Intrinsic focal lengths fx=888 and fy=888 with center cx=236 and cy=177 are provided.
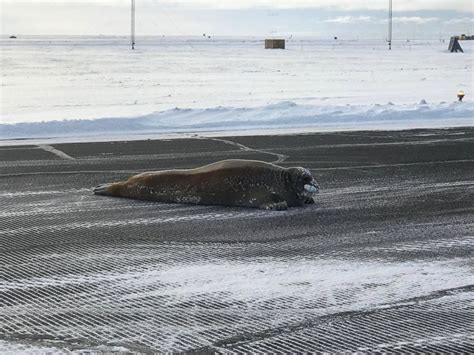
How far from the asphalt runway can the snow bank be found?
5.05 meters

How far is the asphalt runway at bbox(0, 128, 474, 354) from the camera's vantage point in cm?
499

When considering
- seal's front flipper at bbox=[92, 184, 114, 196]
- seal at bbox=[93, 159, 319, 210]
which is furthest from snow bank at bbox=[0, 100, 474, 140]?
seal at bbox=[93, 159, 319, 210]

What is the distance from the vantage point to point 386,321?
17.2 ft

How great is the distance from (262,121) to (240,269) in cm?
1184

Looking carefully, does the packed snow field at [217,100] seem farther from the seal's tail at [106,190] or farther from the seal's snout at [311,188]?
the seal's snout at [311,188]

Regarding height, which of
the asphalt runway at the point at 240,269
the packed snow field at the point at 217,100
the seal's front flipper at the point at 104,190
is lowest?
the asphalt runway at the point at 240,269

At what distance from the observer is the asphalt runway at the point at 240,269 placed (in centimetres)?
499

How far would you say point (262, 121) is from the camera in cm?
1808

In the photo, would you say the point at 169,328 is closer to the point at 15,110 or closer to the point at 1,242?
the point at 1,242

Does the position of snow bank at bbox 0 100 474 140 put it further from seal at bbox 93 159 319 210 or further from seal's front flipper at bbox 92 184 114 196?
seal at bbox 93 159 319 210

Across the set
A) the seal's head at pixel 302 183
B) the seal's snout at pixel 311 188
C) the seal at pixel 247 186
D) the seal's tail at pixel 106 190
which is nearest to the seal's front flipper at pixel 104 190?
the seal's tail at pixel 106 190

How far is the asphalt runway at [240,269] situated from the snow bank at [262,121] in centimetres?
505

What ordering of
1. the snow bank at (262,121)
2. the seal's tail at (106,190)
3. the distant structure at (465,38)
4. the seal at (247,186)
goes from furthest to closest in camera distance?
the distant structure at (465,38) < the snow bank at (262,121) < the seal's tail at (106,190) < the seal at (247,186)

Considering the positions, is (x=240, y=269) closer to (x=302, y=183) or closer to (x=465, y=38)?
(x=302, y=183)
